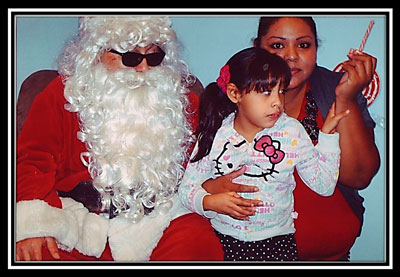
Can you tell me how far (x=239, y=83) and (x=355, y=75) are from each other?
20.5 inches

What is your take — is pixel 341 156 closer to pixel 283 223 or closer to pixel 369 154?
pixel 369 154

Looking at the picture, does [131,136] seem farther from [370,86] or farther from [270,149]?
[370,86]

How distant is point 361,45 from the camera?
2400 mm

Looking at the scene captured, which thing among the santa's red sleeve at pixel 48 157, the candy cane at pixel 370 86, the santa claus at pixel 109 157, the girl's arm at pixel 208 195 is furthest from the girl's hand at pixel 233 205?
the candy cane at pixel 370 86

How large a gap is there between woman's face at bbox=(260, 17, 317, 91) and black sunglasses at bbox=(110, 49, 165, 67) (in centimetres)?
45

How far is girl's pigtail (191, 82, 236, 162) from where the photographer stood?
236 centimetres

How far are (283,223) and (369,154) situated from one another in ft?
1.60

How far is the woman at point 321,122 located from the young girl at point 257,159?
3cm

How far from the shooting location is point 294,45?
2.35 meters

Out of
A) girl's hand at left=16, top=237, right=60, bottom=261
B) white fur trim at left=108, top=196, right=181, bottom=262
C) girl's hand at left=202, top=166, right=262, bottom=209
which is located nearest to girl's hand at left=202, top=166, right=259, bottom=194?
girl's hand at left=202, top=166, right=262, bottom=209

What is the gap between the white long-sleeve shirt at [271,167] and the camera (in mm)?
2324

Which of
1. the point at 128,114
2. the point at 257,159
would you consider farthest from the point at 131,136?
the point at 257,159

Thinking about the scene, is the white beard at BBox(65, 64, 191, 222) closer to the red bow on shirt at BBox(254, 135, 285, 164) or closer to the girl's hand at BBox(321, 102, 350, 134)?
the red bow on shirt at BBox(254, 135, 285, 164)
